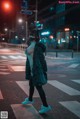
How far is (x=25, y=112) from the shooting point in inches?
305

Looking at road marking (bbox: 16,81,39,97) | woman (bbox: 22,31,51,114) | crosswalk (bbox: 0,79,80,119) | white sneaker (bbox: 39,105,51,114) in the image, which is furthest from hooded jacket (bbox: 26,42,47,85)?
road marking (bbox: 16,81,39,97)

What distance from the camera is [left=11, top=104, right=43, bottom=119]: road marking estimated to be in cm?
737

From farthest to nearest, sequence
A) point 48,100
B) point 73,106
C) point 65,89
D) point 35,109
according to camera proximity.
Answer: point 65,89
point 48,100
point 73,106
point 35,109

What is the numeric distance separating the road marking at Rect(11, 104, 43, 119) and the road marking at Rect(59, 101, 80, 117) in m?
0.85

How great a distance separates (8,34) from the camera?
136 metres

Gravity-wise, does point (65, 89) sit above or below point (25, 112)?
below

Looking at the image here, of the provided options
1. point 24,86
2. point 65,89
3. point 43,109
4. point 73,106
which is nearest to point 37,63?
point 43,109

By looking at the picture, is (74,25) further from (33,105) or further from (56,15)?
(33,105)

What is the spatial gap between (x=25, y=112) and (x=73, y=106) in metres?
1.38

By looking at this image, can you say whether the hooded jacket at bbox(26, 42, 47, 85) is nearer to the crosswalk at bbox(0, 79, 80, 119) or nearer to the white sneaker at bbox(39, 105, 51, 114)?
the white sneaker at bbox(39, 105, 51, 114)

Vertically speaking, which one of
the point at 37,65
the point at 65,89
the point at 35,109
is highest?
the point at 37,65

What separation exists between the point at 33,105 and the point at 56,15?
205 ft

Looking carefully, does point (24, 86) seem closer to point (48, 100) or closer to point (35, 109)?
point (48, 100)

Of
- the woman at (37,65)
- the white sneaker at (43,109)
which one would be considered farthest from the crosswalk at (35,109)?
the woman at (37,65)
